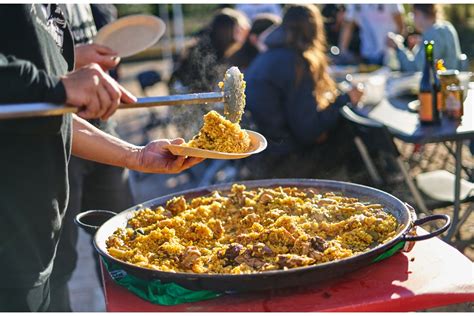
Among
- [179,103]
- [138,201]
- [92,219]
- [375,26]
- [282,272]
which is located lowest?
[138,201]

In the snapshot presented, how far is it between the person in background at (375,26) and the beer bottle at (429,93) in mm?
4312

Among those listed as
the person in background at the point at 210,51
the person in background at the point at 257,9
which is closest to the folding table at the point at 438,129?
the person in background at the point at 210,51

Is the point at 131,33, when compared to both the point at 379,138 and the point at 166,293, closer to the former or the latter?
the point at 379,138

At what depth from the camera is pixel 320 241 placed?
2076 millimetres

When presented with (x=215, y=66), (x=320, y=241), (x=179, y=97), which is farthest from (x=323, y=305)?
(x=215, y=66)

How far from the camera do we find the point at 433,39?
17.2 feet

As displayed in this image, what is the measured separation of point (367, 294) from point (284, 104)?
2973 millimetres

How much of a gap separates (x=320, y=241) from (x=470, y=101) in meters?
2.62

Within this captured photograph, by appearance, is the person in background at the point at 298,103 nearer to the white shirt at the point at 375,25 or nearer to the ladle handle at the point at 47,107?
the ladle handle at the point at 47,107

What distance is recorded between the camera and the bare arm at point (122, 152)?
2.48m

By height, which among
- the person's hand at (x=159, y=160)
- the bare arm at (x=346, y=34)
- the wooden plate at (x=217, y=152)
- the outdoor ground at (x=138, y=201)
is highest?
the wooden plate at (x=217, y=152)

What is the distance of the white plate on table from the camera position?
11.3 feet

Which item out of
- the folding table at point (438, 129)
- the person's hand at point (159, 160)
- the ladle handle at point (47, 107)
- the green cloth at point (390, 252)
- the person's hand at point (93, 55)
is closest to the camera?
the ladle handle at point (47, 107)

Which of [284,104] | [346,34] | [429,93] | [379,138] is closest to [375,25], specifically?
[346,34]
